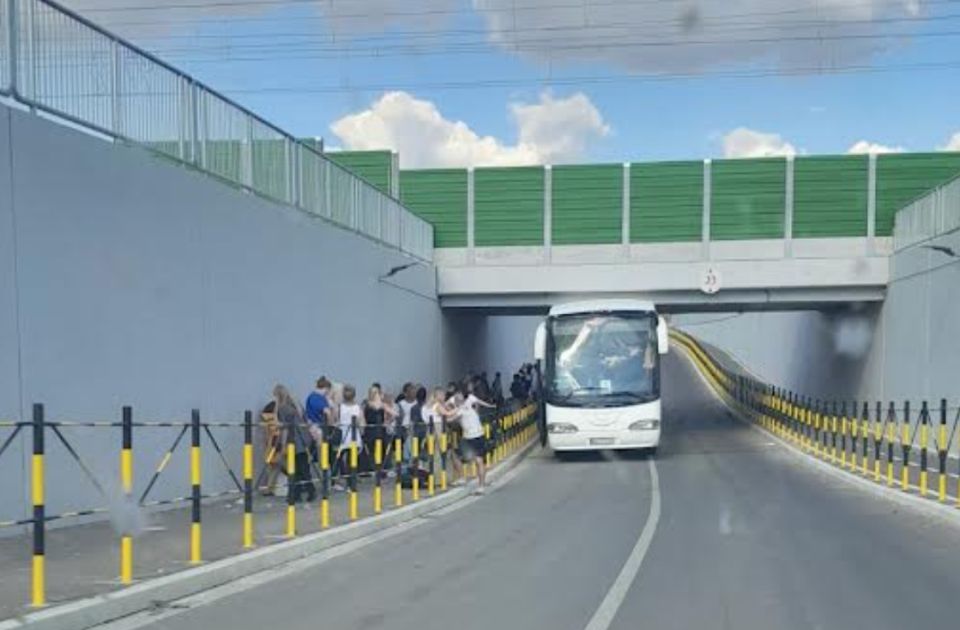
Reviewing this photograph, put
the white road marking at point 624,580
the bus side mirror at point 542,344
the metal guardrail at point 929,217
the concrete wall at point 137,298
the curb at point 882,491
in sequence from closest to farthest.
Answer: the white road marking at point 624,580, the concrete wall at point 137,298, the curb at point 882,491, the metal guardrail at point 929,217, the bus side mirror at point 542,344

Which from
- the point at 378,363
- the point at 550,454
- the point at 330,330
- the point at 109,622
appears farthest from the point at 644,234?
the point at 109,622

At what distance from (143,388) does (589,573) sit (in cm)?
680

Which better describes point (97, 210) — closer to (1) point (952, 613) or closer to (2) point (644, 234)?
(1) point (952, 613)

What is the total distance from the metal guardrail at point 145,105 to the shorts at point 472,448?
573 cm

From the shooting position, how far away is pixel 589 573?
10664 millimetres

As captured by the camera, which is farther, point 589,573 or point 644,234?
point 644,234

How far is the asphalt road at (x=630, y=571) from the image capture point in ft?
27.7

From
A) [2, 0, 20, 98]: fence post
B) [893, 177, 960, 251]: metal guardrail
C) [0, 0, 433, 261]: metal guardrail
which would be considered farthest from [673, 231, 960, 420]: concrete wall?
[2, 0, 20, 98]: fence post

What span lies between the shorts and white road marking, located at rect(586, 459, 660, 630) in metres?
4.53

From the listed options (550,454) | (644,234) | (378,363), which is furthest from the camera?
(644,234)

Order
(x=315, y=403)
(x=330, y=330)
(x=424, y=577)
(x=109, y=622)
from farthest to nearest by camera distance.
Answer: (x=330, y=330) → (x=315, y=403) → (x=424, y=577) → (x=109, y=622)

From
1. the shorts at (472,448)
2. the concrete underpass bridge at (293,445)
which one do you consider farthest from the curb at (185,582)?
the shorts at (472,448)

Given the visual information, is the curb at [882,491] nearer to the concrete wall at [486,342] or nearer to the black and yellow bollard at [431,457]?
the black and yellow bollard at [431,457]

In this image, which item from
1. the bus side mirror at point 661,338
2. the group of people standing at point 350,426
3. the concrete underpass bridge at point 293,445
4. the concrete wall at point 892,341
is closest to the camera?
the concrete underpass bridge at point 293,445
